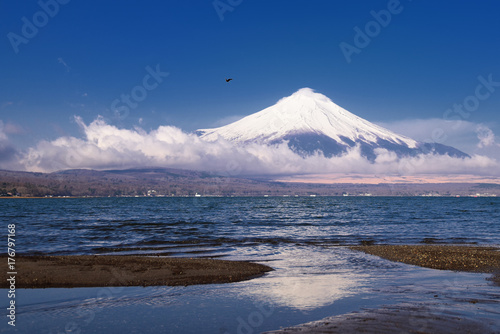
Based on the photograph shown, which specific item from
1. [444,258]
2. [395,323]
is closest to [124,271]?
[395,323]

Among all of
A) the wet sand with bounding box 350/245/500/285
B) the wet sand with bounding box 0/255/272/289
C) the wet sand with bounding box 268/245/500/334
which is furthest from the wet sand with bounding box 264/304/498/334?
the wet sand with bounding box 0/255/272/289

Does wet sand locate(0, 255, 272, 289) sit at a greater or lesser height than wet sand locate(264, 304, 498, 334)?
lesser

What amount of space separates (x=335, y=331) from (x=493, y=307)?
569cm

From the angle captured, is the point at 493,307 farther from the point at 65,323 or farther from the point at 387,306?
the point at 65,323

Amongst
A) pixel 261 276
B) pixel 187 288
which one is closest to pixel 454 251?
pixel 261 276

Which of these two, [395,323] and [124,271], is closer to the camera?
[395,323]

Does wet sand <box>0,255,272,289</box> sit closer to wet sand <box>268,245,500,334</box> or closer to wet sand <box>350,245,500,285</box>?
wet sand <box>268,245,500,334</box>

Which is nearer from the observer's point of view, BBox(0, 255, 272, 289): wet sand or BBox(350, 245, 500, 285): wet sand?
BBox(0, 255, 272, 289): wet sand

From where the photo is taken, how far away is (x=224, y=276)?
762 inches

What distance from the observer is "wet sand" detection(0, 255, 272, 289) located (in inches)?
705

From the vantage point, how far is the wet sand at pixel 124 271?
17.9 meters

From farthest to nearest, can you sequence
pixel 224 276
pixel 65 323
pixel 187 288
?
pixel 224 276
pixel 187 288
pixel 65 323

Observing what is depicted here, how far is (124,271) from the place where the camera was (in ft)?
66.5

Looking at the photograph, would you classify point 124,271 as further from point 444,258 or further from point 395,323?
point 444,258
